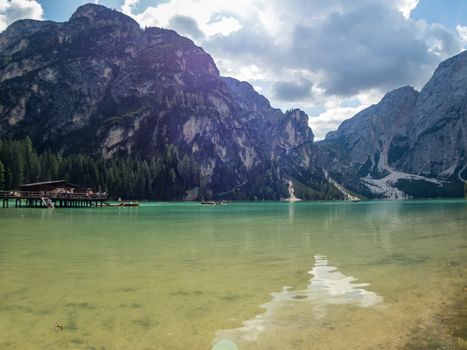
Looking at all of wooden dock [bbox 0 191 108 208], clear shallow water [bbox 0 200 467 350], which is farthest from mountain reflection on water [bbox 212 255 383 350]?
wooden dock [bbox 0 191 108 208]

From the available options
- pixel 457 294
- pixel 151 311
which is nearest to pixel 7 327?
pixel 151 311

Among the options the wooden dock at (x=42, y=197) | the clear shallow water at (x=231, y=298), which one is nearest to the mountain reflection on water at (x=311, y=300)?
the clear shallow water at (x=231, y=298)

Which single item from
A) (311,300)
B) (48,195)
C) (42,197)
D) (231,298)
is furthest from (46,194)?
(311,300)

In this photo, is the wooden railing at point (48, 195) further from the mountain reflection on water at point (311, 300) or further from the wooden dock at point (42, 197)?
the mountain reflection on water at point (311, 300)

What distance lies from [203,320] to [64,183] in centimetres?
12753

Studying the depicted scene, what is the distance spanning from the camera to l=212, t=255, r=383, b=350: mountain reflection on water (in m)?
11.7

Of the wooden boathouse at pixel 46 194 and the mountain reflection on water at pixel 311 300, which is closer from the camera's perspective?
the mountain reflection on water at pixel 311 300

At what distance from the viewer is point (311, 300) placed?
1566cm

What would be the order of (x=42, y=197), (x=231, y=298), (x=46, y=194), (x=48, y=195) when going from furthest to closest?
(x=48, y=195) < (x=46, y=194) < (x=42, y=197) < (x=231, y=298)

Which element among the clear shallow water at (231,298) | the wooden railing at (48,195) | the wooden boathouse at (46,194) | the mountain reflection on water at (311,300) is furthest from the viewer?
the wooden boathouse at (46,194)

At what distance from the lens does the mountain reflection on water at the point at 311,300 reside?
38.3 ft

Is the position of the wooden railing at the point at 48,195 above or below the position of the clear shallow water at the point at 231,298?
above

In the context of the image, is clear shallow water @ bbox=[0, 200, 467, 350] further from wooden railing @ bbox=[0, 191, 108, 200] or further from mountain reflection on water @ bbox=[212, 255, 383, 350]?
wooden railing @ bbox=[0, 191, 108, 200]

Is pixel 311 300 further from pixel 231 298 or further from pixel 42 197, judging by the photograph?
pixel 42 197
